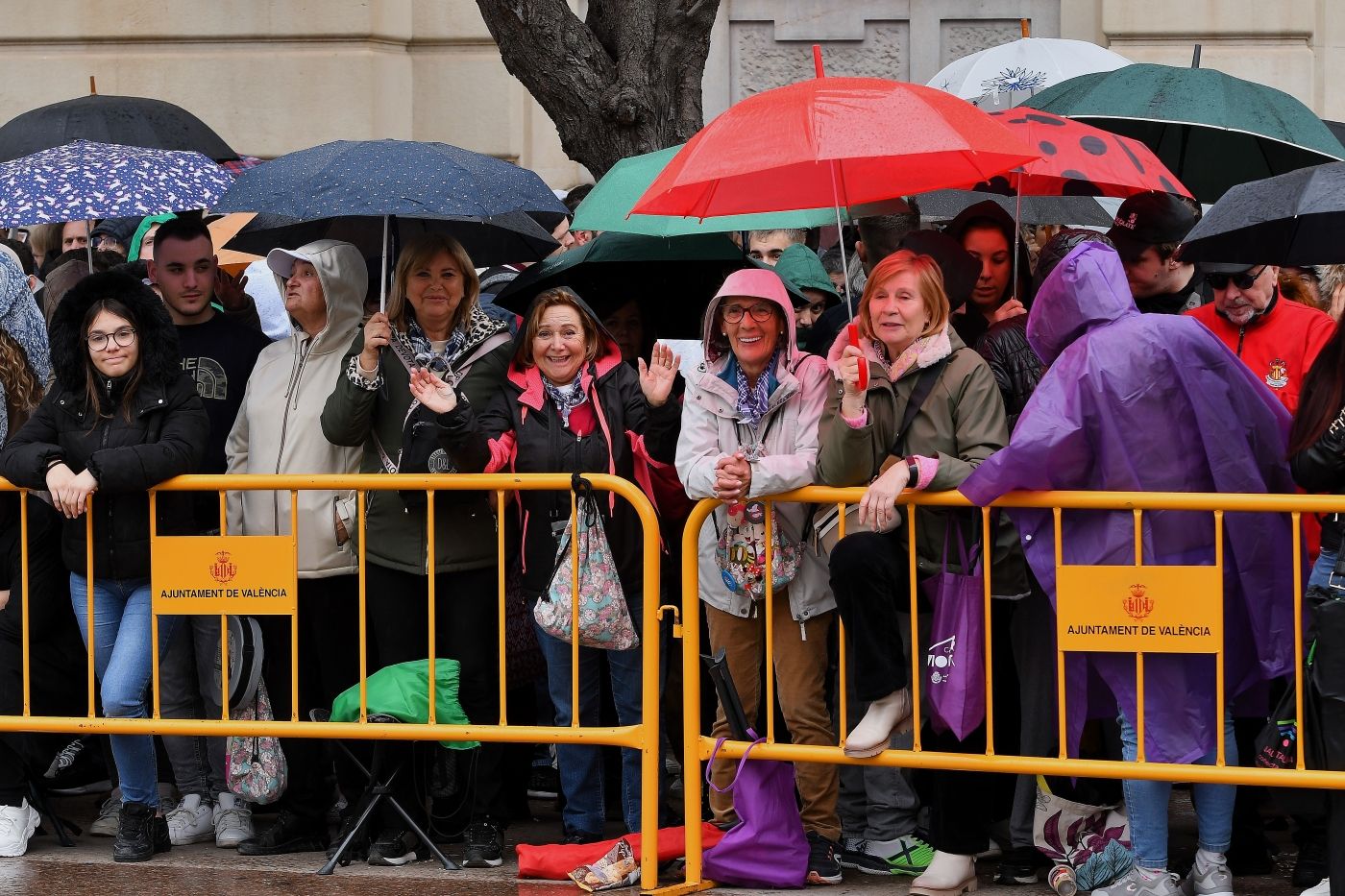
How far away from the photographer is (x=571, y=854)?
6309 millimetres

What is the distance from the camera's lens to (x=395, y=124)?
12672mm

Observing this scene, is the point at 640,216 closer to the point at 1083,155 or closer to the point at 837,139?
the point at 837,139

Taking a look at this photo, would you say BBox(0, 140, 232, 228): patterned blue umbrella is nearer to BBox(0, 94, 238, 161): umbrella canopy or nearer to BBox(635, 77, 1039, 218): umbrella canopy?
BBox(0, 94, 238, 161): umbrella canopy

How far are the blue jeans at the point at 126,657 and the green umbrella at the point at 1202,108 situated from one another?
11.7 ft

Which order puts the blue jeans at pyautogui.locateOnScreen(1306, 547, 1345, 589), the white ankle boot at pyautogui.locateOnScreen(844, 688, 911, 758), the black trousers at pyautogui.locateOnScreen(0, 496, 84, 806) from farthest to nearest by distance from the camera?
the black trousers at pyautogui.locateOnScreen(0, 496, 84, 806), the white ankle boot at pyautogui.locateOnScreen(844, 688, 911, 758), the blue jeans at pyautogui.locateOnScreen(1306, 547, 1345, 589)

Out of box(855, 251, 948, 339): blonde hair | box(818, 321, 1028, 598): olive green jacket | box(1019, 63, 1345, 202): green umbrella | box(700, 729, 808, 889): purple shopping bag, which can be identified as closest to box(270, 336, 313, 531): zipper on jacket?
box(700, 729, 808, 889): purple shopping bag

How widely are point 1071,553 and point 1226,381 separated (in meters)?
0.70

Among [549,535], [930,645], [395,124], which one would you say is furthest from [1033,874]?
[395,124]

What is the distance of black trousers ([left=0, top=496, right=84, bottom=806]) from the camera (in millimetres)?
6676

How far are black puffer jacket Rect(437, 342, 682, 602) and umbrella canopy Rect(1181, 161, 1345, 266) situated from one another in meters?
1.87

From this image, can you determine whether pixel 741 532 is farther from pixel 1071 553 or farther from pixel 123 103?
pixel 123 103

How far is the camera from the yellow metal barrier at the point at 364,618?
6.17 meters

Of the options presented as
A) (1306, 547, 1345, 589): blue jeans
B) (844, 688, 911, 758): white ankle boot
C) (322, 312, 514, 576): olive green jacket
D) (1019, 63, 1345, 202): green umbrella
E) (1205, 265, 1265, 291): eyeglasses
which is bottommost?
(844, 688, 911, 758): white ankle boot

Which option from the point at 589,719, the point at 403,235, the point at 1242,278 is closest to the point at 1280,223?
the point at 1242,278
